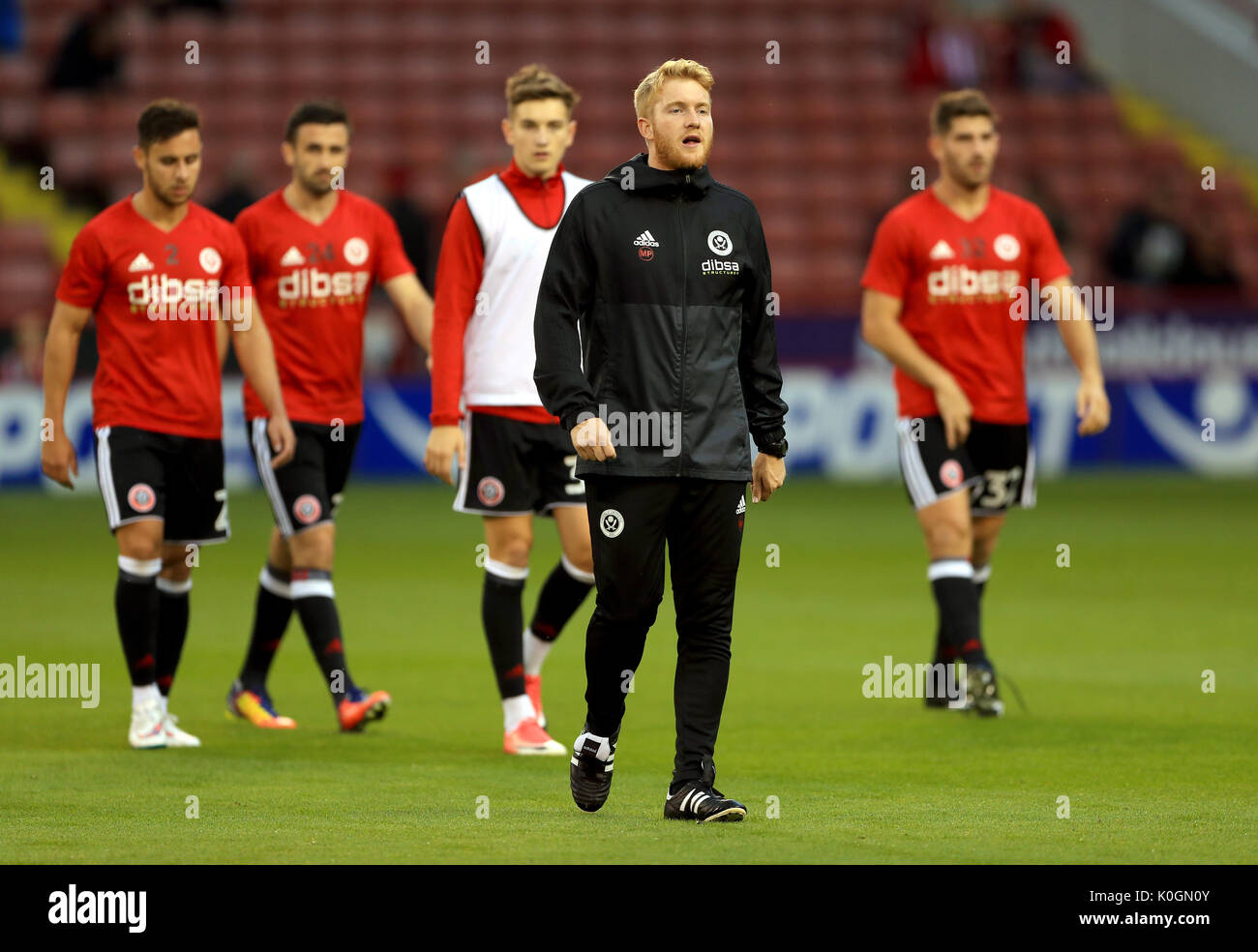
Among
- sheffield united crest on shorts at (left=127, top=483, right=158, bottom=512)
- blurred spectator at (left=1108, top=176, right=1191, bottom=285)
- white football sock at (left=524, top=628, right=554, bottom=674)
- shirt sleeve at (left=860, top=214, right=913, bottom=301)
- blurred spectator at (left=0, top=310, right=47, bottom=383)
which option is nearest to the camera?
sheffield united crest on shorts at (left=127, top=483, right=158, bottom=512)

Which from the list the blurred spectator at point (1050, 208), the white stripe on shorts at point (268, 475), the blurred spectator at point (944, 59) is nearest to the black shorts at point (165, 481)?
the white stripe on shorts at point (268, 475)

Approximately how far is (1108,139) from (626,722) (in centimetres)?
1937

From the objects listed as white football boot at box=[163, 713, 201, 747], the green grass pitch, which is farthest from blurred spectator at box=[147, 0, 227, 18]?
white football boot at box=[163, 713, 201, 747]

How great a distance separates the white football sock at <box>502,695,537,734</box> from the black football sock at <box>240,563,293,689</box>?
1.44 meters

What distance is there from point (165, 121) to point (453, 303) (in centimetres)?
138

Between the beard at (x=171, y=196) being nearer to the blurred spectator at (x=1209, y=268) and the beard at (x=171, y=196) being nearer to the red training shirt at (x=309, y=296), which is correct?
the red training shirt at (x=309, y=296)

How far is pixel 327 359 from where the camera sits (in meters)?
8.99

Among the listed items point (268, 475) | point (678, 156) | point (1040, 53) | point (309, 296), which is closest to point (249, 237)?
point (309, 296)

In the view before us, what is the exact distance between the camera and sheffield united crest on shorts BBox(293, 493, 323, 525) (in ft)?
28.8

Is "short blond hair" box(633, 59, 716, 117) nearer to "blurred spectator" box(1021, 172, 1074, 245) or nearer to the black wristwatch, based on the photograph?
the black wristwatch

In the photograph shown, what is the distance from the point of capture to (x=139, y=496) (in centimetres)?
821

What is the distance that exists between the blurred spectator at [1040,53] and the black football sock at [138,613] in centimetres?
1985

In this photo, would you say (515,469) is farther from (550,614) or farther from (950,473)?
(950,473)

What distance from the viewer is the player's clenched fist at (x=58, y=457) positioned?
823 centimetres
